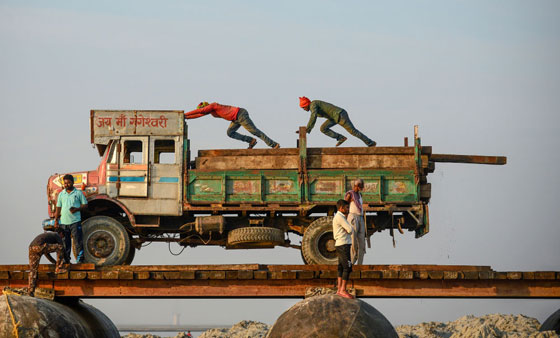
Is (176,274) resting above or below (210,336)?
above

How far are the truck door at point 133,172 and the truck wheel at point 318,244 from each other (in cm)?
359

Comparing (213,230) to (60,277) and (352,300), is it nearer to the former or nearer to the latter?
(60,277)

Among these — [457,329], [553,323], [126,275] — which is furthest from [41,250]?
[553,323]

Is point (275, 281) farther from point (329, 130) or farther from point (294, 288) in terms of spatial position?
point (329, 130)

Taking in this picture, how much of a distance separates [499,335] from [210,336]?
7059 mm

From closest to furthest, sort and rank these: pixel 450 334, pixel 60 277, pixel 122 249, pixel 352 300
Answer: pixel 352 300, pixel 60 277, pixel 122 249, pixel 450 334

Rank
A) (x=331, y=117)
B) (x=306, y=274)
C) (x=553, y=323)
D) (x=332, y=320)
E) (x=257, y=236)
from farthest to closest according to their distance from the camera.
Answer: (x=331, y=117)
(x=553, y=323)
(x=257, y=236)
(x=306, y=274)
(x=332, y=320)

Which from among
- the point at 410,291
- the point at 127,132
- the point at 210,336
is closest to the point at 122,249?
the point at 127,132

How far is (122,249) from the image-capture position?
746 inches

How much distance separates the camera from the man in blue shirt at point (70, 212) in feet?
57.1

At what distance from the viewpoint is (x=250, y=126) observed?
66.4 ft

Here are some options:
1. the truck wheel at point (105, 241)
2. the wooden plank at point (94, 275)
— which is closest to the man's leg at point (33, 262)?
the wooden plank at point (94, 275)

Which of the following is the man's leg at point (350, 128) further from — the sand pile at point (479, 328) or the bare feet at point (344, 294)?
the bare feet at point (344, 294)

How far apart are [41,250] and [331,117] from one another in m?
7.11
